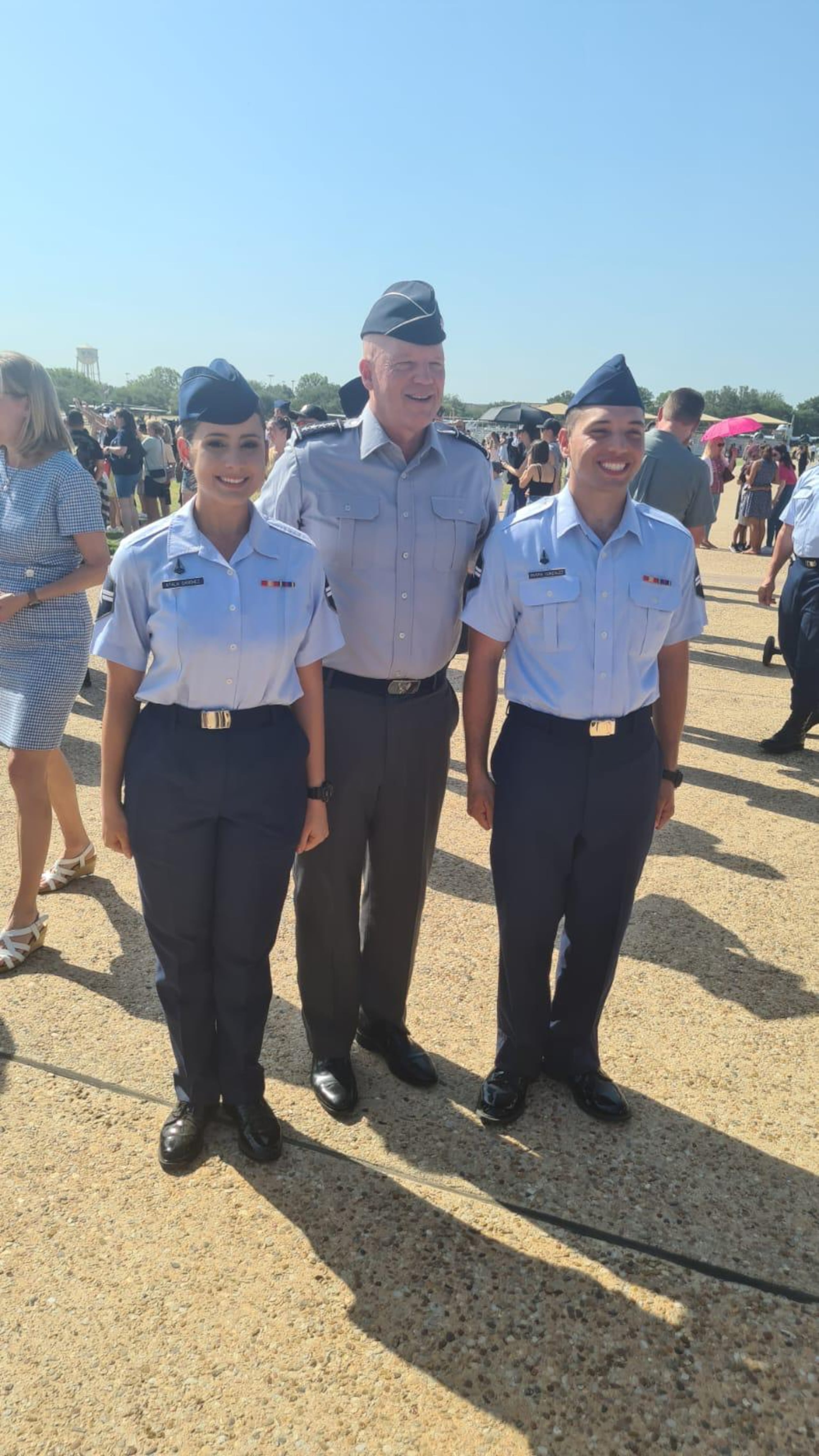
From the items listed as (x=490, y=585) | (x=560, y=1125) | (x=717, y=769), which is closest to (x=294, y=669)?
(x=490, y=585)

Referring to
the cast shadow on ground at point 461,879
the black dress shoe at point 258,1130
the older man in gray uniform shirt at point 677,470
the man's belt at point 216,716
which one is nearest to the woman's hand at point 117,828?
the man's belt at point 216,716

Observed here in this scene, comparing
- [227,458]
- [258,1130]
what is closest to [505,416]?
[227,458]

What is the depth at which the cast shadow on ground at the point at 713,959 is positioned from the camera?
3465mm

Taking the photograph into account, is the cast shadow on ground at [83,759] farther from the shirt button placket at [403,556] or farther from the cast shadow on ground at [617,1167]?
the shirt button placket at [403,556]

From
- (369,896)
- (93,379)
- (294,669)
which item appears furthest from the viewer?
(93,379)

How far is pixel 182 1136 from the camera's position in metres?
2.57

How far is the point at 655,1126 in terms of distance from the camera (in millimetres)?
2789

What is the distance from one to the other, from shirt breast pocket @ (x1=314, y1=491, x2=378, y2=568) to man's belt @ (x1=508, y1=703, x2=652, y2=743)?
611mm

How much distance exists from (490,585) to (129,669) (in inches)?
37.8

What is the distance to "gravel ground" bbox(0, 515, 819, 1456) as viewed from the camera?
1.93 m

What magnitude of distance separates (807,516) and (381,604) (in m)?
3.98

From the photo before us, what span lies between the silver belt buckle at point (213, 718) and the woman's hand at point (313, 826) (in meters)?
0.36

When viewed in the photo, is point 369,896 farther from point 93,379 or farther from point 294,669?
point 93,379

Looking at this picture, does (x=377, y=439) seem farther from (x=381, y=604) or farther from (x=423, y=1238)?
(x=423, y=1238)
